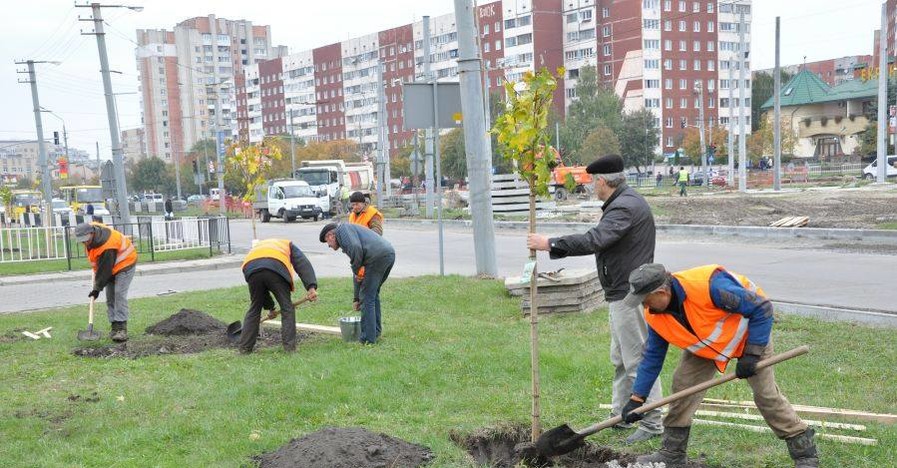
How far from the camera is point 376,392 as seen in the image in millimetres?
6707

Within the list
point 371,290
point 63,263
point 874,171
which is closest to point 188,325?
point 371,290

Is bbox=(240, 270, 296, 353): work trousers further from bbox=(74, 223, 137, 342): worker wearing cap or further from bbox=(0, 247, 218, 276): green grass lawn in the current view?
bbox=(0, 247, 218, 276): green grass lawn

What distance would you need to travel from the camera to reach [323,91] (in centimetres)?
12700

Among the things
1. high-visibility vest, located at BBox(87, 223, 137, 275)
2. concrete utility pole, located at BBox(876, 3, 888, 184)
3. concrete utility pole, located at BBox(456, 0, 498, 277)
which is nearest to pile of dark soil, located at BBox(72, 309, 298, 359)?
high-visibility vest, located at BBox(87, 223, 137, 275)

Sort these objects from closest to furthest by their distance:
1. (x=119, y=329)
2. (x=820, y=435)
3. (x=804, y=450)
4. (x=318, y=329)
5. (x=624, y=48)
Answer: (x=804, y=450), (x=820, y=435), (x=318, y=329), (x=119, y=329), (x=624, y=48)

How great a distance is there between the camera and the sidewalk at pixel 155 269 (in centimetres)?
1816

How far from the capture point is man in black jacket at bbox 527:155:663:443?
518 centimetres

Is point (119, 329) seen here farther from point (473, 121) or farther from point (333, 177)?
point (333, 177)

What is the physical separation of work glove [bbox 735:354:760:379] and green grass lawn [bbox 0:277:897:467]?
795mm

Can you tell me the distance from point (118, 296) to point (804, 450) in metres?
7.96

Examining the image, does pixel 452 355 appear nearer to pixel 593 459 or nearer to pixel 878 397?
pixel 593 459

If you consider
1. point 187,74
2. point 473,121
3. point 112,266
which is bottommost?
point 112,266

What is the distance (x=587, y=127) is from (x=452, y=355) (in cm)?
7431

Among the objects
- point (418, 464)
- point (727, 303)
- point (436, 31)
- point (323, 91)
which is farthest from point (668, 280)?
point (323, 91)
